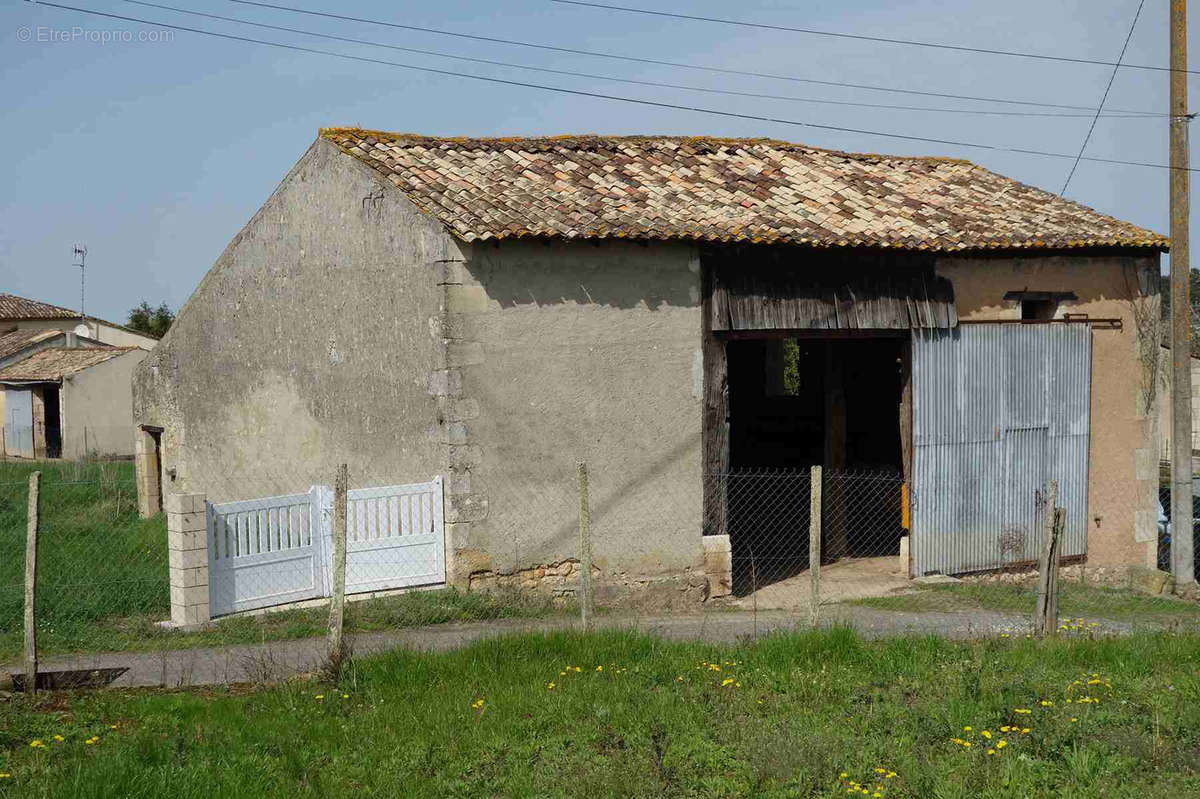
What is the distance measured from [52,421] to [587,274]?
29.3 metres

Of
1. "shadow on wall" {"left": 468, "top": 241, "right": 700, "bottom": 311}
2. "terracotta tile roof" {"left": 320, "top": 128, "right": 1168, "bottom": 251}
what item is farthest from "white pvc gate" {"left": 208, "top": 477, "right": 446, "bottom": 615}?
"terracotta tile roof" {"left": 320, "top": 128, "right": 1168, "bottom": 251}

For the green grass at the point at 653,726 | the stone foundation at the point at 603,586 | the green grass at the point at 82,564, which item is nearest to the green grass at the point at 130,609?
the green grass at the point at 82,564

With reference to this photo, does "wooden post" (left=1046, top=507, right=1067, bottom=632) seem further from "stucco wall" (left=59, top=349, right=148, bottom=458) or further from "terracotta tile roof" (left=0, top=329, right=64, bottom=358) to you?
"terracotta tile roof" (left=0, top=329, right=64, bottom=358)

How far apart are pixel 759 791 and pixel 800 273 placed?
7.85 m

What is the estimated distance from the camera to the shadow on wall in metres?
11.5

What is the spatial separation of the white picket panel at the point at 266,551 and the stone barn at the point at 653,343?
4.16ft

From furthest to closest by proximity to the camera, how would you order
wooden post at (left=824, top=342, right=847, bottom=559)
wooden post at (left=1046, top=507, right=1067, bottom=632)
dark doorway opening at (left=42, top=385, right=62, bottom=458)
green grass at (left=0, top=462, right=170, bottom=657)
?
dark doorway opening at (left=42, top=385, right=62, bottom=458) < wooden post at (left=824, top=342, right=847, bottom=559) < green grass at (left=0, top=462, right=170, bottom=657) < wooden post at (left=1046, top=507, right=1067, bottom=632)

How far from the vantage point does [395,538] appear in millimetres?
11289

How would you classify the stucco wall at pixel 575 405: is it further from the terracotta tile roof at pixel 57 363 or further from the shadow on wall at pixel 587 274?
the terracotta tile roof at pixel 57 363

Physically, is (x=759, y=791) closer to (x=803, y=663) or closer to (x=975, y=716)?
(x=975, y=716)

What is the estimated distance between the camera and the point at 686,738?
627cm

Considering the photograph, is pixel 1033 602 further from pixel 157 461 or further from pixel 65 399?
pixel 65 399

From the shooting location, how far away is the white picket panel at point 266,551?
10383 mm

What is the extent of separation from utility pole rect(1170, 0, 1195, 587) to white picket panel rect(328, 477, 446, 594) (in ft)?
27.7
